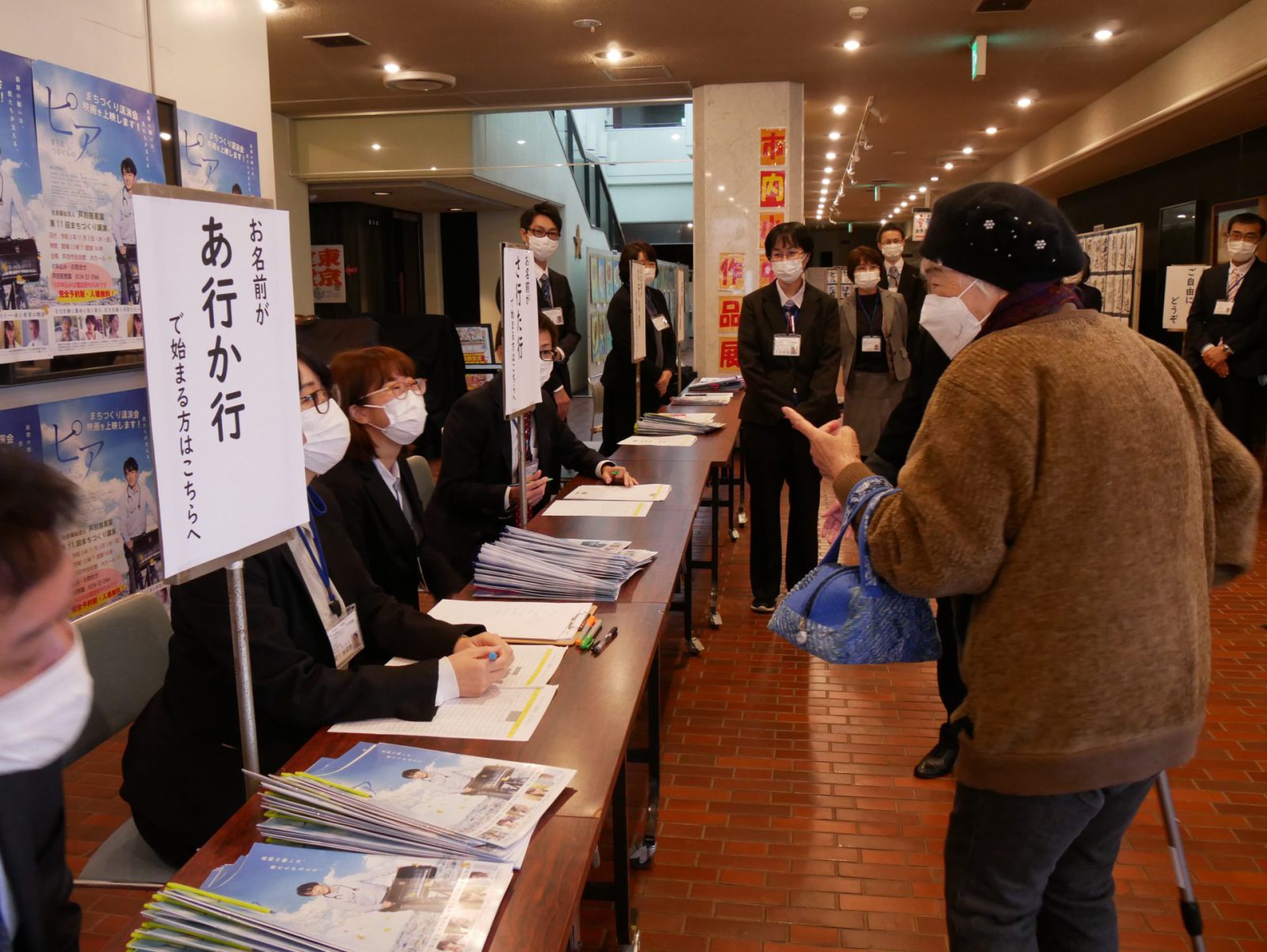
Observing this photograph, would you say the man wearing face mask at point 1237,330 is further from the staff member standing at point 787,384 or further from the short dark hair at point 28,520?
the short dark hair at point 28,520

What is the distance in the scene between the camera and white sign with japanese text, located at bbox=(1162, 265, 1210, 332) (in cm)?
828

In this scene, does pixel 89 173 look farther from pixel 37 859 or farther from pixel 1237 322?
pixel 1237 322

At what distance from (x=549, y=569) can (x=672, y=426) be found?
8.44 ft

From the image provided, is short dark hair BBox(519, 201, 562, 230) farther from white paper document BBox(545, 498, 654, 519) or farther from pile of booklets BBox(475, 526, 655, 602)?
pile of booklets BBox(475, 526, 655, 602)

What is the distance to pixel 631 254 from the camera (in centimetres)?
600

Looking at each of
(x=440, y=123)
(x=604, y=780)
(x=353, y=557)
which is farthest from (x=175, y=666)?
(x=440, y=123)

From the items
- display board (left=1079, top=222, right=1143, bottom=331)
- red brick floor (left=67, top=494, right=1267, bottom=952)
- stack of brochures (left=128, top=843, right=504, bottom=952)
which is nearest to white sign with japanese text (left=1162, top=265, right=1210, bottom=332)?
display board (left=1079, top=222, right=1143, bottom=331)

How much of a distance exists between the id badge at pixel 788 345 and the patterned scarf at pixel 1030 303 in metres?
2.95

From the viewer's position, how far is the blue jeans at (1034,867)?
1.48 metres

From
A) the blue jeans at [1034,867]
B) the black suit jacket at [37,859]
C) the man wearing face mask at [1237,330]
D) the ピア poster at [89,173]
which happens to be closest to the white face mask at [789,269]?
the ピア poster at [89,173]

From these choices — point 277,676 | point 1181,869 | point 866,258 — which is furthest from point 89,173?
point 866,258

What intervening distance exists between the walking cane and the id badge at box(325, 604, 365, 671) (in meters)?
1.53

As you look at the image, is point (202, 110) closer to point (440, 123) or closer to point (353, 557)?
point (353, 557)

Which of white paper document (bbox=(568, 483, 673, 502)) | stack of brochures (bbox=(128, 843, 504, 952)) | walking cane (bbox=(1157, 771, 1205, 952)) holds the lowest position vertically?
walking cane (bbox=(1157, 771, 1205, 952))
